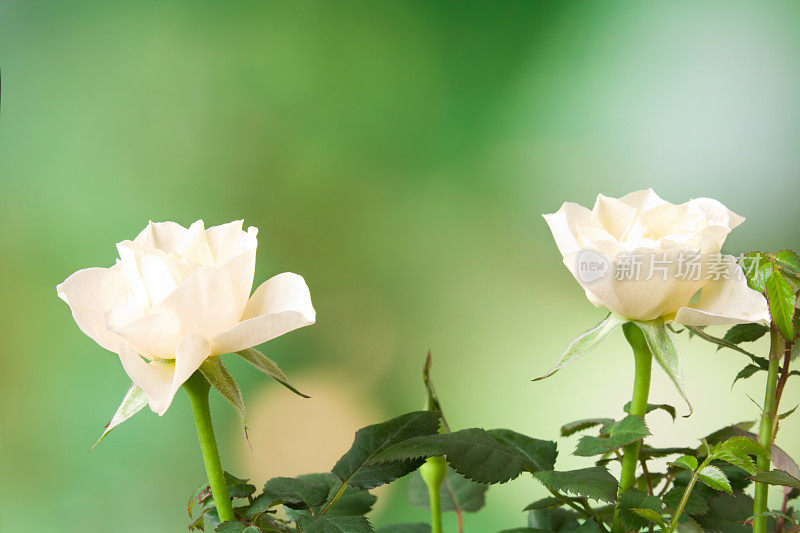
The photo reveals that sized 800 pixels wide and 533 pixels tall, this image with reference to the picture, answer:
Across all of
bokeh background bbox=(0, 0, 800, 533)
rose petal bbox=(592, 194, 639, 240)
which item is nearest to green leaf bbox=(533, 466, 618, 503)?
rose petal bbox=(592, 194, 639, 240)

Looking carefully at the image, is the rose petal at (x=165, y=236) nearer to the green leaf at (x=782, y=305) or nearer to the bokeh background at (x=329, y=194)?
the green leaf at (x=782, y=305)

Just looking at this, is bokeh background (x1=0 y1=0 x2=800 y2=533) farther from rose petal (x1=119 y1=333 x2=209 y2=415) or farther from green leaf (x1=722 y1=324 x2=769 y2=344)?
rose petal (x1=119 y1=333 x2=209 y2=415)

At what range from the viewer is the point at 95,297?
27cm

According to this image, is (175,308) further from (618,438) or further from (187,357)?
(618,438)

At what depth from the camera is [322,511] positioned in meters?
0.29

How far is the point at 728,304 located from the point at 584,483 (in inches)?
Answer: 3.9

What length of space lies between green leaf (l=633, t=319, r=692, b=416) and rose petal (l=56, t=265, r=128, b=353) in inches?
8.8

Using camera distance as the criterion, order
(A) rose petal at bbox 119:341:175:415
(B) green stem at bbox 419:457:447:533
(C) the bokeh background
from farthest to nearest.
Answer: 1. (C) the bokeh background
2. (B) green stem at bbox 419:457:447:533
3. (A) rose petal at bbox 119:341:175:415

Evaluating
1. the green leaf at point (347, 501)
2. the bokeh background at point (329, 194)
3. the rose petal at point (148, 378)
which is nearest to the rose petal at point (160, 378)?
the rose petal at point (148, 378)

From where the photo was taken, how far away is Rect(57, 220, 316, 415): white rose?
243mm

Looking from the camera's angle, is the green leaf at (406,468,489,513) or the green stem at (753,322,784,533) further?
the green leaf at (406,468,489,513)

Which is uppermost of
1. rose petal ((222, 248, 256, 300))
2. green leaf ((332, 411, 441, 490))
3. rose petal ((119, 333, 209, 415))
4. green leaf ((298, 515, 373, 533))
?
rose petal ((222, 248, 256, 300))

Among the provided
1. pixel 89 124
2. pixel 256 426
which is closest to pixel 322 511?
pixel 256 426

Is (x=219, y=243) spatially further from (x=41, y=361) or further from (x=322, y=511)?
(x=41, y=361)
